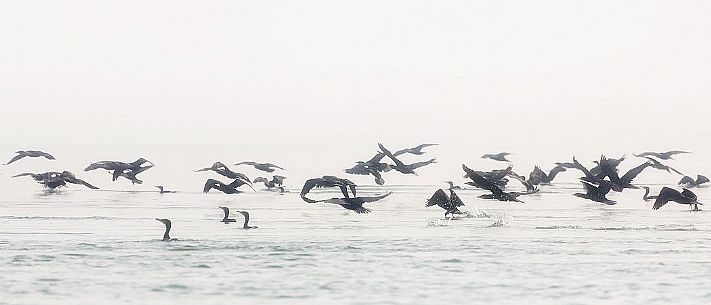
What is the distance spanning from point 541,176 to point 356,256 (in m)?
17.5

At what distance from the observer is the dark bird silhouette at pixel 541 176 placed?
34.9 m

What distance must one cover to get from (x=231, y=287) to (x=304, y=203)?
13.1 meters

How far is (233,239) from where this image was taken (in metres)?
21.4

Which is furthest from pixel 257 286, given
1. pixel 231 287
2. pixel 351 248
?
pixel 351 248

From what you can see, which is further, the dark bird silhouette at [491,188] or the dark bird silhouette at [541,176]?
the dark bird silhouette at [541,176]

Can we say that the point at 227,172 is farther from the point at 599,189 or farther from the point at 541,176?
the point at 599,189

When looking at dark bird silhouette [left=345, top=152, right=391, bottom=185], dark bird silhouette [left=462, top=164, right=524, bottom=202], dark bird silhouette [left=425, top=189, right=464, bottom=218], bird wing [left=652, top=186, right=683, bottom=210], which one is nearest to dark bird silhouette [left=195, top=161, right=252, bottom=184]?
dark bird silhouette [left=345, top=152, right=391, bottom=185]

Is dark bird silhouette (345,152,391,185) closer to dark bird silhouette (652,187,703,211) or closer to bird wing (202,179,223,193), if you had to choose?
bird wing (202,179,223,193)

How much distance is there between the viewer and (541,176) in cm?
3594

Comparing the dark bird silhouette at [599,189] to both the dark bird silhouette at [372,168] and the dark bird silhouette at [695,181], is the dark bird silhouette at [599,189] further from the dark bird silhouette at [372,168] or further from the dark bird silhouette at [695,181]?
the dark bird silhouette at [695,181]

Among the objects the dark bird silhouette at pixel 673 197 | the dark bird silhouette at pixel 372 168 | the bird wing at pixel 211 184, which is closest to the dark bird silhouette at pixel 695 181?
the dark bird silhouette at pixel 372 168

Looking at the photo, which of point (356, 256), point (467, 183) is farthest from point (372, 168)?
point (356, 256)

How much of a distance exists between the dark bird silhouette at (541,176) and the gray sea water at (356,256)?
656 cm

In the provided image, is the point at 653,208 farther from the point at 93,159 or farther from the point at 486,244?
the point at 93,159
